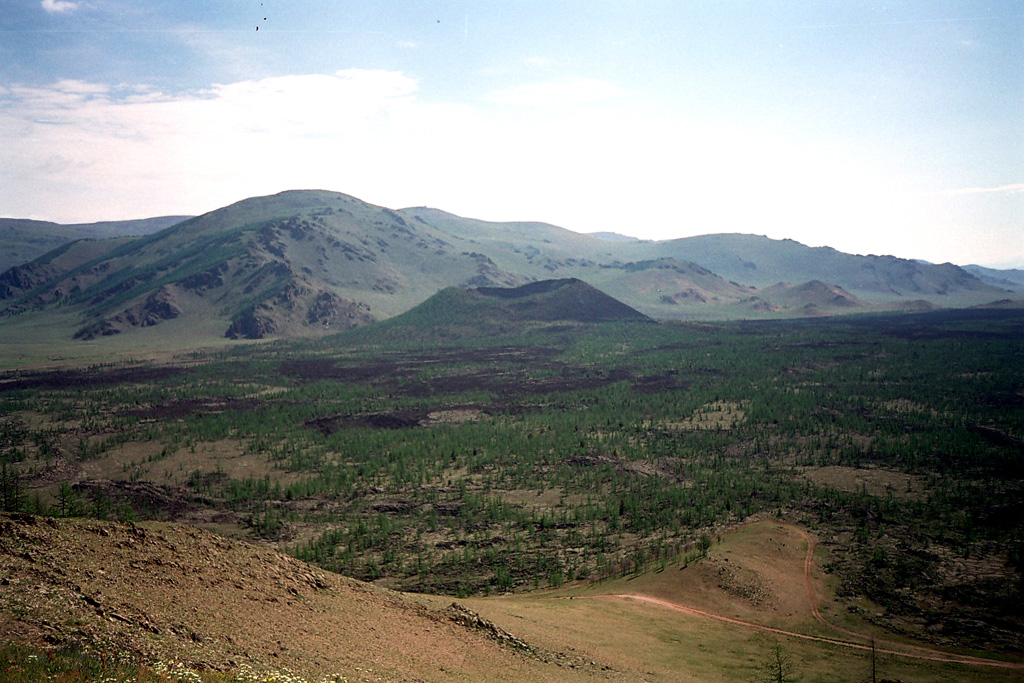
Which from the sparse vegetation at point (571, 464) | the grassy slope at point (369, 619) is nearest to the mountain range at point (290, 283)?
the sparse vegetation at point (571, 464)

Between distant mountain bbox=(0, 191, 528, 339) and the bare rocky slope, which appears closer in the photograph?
the bare rocky slope

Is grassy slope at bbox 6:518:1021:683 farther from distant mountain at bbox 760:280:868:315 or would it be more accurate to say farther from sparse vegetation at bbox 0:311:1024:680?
distant mountain at bbox 760:280:868:315

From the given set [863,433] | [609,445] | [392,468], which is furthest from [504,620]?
[863,433]

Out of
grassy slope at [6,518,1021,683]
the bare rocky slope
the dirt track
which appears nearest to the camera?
the bare rocky slope

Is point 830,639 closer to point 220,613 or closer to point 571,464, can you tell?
point 220,613

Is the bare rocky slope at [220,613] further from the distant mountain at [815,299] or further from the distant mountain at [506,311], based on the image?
the distant mountain at [815,299]

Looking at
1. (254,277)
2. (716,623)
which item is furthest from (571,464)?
(254,277)

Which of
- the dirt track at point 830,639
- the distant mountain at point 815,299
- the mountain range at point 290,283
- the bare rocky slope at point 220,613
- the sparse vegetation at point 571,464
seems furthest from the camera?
the distant mountain at point 815,299

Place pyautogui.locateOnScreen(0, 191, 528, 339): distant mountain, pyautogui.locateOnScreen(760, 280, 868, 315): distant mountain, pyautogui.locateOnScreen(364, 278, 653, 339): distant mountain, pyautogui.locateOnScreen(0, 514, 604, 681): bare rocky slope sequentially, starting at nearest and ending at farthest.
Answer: pyautogui.locateOnScreen(0, 514, 604, 681): bare rocky slope, pyautogui.locateOnScreen(364, 278, 653, 339): distant mountain, pyautogui.locateOnScreen(0, 191, 528, 339): distant mountain, pyautogui.locateOnScreen(760, 280, 868, 315): distant mountain

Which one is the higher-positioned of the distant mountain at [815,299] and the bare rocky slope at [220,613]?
the distant mountain at [815,299]

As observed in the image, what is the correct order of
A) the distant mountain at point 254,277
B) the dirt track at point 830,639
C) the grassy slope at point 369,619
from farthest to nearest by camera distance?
the distant mountain at point 254,277 < the dirt track at point 830,639 < the grassy slope at point 369,619

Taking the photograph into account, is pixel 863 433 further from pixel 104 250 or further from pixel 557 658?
pixel 104 250

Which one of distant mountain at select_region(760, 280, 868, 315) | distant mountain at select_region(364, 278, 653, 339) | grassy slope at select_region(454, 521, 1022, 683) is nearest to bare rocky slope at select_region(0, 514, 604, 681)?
grassy slope at select_region(454, 521, 1022, 683)

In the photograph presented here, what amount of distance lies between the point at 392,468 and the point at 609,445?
13639 millimetres
